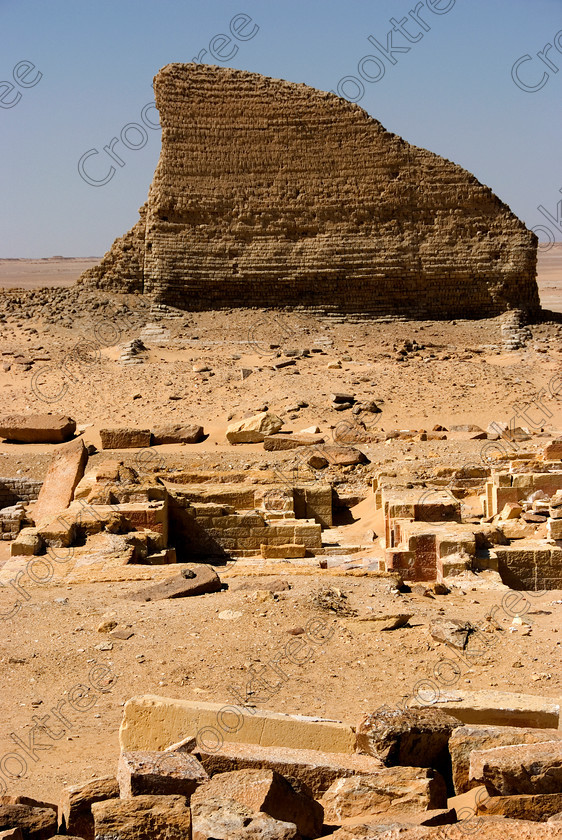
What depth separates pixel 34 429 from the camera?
18.7 m

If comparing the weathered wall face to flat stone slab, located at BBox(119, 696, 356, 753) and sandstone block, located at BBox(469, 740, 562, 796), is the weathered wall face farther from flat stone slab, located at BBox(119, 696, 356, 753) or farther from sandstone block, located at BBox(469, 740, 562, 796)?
sandstone block, located at BBox(469, 740, 562, 796)

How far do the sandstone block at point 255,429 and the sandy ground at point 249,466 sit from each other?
0.32 m

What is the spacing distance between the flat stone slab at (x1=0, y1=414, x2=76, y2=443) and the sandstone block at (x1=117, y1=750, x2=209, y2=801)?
14.0 metres

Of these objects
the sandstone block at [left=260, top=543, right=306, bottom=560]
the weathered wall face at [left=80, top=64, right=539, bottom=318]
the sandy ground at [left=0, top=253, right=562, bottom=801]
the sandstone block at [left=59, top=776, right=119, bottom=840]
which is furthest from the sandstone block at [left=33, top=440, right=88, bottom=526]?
the weathered wall face at [left=80, top=64, right=539, bottom=318]

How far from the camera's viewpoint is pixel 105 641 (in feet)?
25.7

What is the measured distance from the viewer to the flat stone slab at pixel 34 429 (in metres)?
18.7

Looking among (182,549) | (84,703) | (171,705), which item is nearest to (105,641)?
(84,703)

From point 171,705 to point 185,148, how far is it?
25154mm

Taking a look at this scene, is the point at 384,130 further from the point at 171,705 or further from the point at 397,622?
the point at 171,705

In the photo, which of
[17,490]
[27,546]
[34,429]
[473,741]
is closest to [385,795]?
[473,741]

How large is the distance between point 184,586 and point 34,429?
10.3 meters

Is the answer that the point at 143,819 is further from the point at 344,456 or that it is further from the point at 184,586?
the point at 344,456

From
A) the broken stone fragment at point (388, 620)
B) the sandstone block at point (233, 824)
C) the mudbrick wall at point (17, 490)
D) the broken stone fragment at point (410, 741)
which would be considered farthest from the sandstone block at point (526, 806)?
the mudbrick wall at point (17, 490)

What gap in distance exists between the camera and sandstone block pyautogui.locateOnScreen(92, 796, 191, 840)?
4.66 metres
